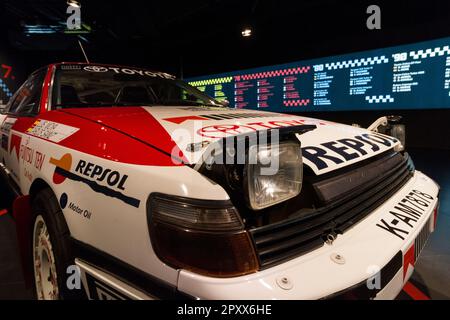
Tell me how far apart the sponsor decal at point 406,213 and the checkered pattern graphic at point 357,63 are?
4889mm

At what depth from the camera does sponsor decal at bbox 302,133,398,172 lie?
0.98m

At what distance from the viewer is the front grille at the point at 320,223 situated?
2.37ft

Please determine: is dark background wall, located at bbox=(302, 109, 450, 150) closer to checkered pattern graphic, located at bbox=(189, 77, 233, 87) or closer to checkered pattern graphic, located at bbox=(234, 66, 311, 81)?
checkered pattern graphic, located at bbox=(234, 66, 311, 81)

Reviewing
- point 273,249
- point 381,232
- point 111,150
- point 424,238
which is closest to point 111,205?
point 111,150

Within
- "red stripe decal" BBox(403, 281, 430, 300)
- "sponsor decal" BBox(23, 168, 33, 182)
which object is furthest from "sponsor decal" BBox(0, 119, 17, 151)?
"red stripe decal" BBox(403, 281, 430, 300)

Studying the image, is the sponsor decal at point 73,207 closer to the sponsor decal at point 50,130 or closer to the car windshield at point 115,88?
the sponsor decal at point 50,130

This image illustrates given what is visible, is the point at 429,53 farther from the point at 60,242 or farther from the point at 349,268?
the point at 60,242

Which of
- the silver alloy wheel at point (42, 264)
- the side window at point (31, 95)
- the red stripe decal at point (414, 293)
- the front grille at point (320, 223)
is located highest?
the side window at point (31, 95)

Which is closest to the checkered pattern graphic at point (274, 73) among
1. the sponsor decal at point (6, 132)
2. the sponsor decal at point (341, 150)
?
the sponsor decal at point (341, 150)

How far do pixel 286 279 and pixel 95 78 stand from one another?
1793 mm

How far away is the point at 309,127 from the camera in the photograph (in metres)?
0.80

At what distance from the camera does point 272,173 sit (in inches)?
28.8

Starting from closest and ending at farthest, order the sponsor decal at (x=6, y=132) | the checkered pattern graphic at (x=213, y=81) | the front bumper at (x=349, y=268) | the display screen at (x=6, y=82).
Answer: the front bumper at (x=349, y=268)
the sponsor decal at (x=6, y=132)
the display screen at (x=6, y=82)
the checkered pattern graphic at (x=213, y=81)

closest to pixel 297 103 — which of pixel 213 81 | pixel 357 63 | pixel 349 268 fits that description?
pixel 357 63
